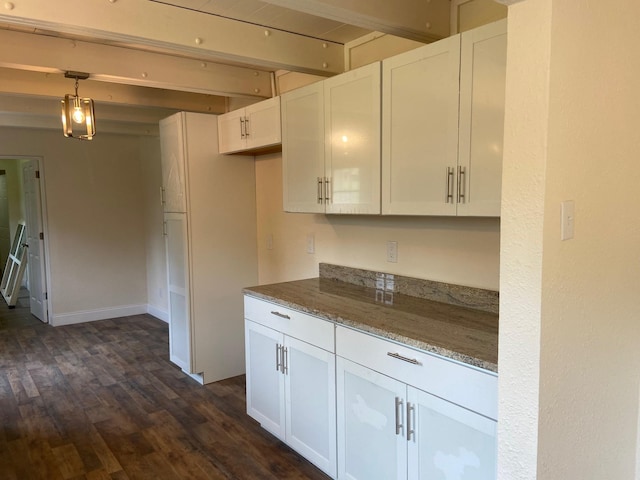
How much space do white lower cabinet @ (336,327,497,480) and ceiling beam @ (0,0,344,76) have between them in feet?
5.18

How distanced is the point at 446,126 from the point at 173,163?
95.8 inches

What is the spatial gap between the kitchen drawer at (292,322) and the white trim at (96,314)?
377 cm

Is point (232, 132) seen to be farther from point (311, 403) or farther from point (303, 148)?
point (311, 403)

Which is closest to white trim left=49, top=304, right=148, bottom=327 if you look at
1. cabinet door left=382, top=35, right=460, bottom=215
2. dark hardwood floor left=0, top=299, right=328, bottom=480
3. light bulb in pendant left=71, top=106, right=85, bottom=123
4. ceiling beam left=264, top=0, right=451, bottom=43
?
dark hardwood floor left=0, top=299, right=328, bottom=480

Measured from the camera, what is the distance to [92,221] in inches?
229

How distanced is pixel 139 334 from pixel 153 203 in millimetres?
1641

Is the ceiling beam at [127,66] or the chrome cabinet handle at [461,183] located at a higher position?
the ceiling beam at [127,66]

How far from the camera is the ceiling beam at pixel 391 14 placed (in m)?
1.85

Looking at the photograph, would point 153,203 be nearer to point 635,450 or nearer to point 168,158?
point 168,158

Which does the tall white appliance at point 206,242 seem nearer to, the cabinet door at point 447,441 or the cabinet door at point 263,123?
the cabinet door at point 263,123

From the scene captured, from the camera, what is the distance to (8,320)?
19.3 feet

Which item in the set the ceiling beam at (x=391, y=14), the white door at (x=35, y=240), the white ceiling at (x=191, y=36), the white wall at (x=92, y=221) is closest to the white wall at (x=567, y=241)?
the ceiling beam at (x=391, y=14)

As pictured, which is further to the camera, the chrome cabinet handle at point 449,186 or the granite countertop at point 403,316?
the chrome cabinet handle at point 449,186

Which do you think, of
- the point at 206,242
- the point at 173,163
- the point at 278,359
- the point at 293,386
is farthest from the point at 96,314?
the point at 293,386
